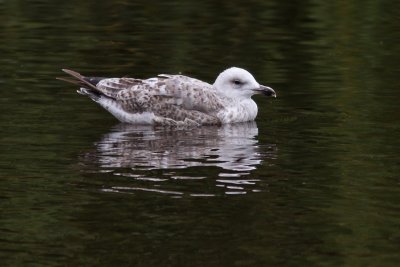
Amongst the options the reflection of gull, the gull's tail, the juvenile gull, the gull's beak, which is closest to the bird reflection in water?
the reflection of gull

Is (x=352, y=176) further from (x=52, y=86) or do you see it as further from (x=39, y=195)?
(x=52, y=86)

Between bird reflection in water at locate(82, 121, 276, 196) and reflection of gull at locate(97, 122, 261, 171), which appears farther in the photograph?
reflection of gull at locate(97, 122, 261, 171)

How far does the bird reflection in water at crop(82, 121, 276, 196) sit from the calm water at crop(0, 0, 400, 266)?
3 cm

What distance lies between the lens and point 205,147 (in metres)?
15.5

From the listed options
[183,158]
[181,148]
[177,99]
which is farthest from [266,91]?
[183,158]

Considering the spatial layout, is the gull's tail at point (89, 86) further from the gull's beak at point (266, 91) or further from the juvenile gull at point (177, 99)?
the gull's beak at point (266, 91)

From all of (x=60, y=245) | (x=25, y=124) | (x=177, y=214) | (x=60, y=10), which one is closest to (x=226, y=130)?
(x=25, y=124)

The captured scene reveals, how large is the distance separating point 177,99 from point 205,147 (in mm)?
1865

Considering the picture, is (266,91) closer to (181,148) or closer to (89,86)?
(89,86)

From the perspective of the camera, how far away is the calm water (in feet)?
36.6

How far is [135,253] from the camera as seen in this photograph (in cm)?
1078

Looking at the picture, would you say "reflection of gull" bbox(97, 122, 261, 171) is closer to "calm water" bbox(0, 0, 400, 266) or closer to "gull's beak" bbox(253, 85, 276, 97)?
"calm water" bbox(0, 0, 400, 266)

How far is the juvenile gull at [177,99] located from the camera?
1711 centimetres

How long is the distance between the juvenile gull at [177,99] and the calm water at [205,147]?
22 centimetres
